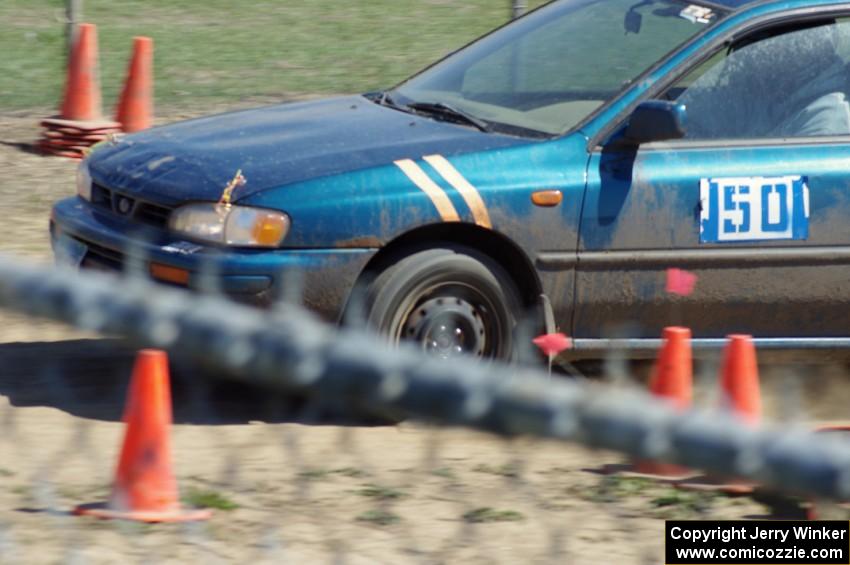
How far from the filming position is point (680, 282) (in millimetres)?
5312

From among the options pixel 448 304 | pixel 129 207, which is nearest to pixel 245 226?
pixel 129 207

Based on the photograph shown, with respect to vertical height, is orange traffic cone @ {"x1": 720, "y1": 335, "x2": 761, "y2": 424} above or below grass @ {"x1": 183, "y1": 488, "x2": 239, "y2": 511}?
above

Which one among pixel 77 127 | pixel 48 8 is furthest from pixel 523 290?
pixel 48 8

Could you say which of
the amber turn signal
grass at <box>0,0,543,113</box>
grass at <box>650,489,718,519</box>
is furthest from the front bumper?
grass at <box>0,0,543,113</box>

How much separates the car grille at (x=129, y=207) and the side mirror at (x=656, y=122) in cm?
161

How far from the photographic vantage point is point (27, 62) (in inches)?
452

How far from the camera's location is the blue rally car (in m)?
5.06

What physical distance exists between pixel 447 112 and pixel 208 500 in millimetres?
2100

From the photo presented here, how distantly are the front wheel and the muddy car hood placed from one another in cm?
38

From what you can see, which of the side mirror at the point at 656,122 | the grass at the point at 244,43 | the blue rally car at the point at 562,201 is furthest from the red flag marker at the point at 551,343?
the grass at the point at 244,43

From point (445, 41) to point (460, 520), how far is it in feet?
29.3

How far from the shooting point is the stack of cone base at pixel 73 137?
895cm

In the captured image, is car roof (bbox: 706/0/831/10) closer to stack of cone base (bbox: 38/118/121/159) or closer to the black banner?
the black banner

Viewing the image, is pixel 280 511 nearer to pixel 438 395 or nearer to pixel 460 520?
pixel 460 520
